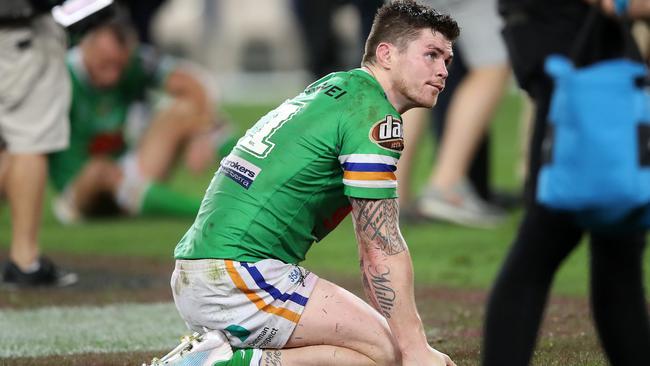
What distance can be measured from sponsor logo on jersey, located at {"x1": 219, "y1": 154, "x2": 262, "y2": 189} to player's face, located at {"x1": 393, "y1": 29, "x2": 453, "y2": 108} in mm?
514

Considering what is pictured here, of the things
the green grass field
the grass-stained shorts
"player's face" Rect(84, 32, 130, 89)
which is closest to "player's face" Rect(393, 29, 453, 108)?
the grass-stained shorts

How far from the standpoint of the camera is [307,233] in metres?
4.46

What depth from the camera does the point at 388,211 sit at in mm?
4250

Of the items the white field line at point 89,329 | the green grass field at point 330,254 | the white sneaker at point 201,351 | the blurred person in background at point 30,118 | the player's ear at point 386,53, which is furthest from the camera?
the blurred person in background at point 30,118

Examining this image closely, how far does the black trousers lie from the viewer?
3902mm

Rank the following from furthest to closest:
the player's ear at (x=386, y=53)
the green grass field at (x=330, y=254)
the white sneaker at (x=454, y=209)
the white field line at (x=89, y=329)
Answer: the white sneaker at (x=454, y=209)
the green grass field at (x=330, y=254)
the white field line at (x=89, y=329)
the player's ear at (x=386, y=53)

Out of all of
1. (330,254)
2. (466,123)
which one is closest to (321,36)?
(466,123)

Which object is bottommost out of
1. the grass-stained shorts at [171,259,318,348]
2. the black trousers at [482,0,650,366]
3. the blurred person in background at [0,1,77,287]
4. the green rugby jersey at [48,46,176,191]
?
the green rugby jersey at [48,46,176,191]

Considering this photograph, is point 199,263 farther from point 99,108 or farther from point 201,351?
point 99,108

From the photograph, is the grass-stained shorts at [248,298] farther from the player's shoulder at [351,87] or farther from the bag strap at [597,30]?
the bag strap at [597,30]

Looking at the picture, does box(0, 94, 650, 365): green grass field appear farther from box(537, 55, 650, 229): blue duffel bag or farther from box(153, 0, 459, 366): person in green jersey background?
box(537, 55, 650, 229): blue duffel bag

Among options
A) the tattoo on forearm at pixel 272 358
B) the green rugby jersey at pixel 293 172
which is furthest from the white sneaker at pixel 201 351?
the green rugby jersey at pixel 293 172

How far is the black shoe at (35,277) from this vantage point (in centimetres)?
686

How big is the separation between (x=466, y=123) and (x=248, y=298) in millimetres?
4643
